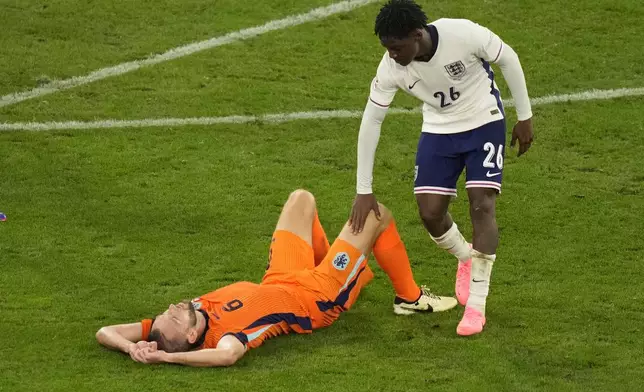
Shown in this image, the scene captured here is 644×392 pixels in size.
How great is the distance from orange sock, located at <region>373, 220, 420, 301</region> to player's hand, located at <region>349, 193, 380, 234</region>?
228 millimetres

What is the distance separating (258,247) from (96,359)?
73.0 inches

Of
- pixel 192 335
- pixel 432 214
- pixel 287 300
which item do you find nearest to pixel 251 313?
pixel 287 300

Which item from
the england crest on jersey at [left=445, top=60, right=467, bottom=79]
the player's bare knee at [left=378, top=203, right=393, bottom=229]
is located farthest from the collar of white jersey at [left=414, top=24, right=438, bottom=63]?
the player's bare knee at [left=378, top=203, right=393, bottom=229]

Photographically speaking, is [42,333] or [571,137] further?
[571,137]

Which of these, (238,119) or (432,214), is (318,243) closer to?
(432,214)

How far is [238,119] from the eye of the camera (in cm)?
1093

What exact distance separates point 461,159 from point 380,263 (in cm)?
75

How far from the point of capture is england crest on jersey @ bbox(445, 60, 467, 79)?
296 inches

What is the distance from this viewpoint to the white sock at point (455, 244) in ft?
26.6

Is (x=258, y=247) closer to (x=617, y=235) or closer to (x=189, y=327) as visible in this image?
(x=189, y=327)

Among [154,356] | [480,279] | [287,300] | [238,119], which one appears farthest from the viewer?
[238,119]

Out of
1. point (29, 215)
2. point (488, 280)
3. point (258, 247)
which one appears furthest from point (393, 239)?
point (29, 215)

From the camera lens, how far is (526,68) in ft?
38.2

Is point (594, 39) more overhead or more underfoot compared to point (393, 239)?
more overhead
